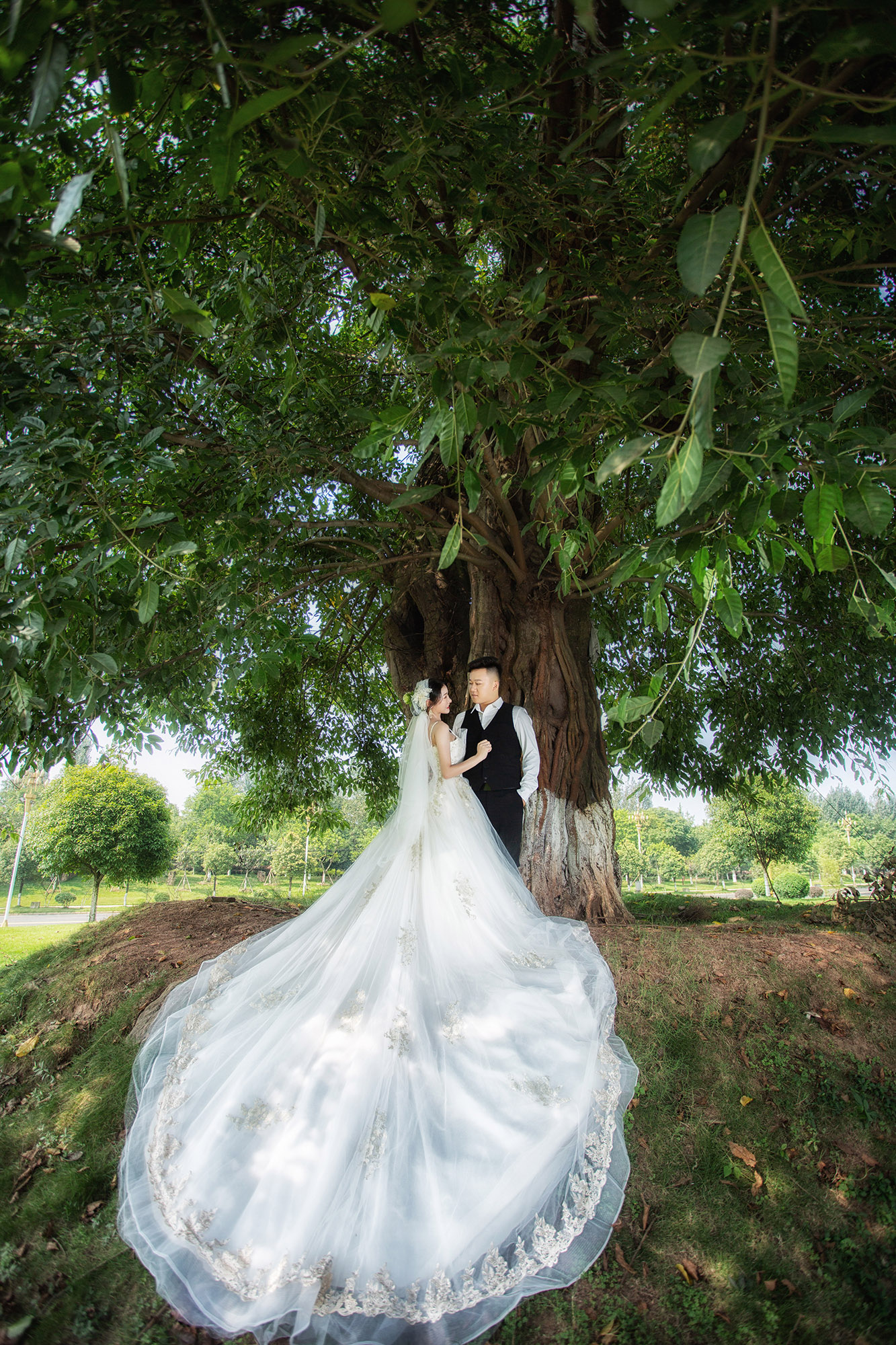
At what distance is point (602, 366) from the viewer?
2.37 meters

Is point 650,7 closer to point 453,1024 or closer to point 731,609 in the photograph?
point 731,609

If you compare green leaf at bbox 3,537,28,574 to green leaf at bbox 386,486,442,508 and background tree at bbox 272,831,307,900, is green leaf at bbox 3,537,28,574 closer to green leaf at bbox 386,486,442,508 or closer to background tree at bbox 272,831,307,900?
green leaf at bbox 386,486,442,508

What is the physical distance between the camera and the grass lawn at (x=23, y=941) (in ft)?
23.4

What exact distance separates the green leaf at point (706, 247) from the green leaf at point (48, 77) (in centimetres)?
121

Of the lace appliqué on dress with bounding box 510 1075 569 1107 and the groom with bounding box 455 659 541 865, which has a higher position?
the groom with bounding box 455 659 541 865

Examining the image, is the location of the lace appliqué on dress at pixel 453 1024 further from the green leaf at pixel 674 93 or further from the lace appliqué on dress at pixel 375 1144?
the green leaf at pixel 674 93

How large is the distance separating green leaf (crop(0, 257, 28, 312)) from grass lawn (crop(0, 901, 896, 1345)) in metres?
3.10

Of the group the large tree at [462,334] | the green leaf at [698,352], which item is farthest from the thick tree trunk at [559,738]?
the green leaf at [698,352]

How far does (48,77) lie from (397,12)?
0.66 meters

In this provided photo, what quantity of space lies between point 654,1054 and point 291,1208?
203 centimetres

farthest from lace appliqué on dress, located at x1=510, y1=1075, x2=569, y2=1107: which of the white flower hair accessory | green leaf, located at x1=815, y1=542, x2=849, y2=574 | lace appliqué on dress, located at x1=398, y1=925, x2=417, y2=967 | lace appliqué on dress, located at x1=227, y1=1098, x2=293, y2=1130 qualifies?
the white flower hair accessory

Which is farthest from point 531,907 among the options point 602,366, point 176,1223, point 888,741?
point 888,741

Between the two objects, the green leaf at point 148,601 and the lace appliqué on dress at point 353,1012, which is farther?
the lace appliqué on dress at point 353,1012

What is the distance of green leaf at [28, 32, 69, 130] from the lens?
1.31 meters
